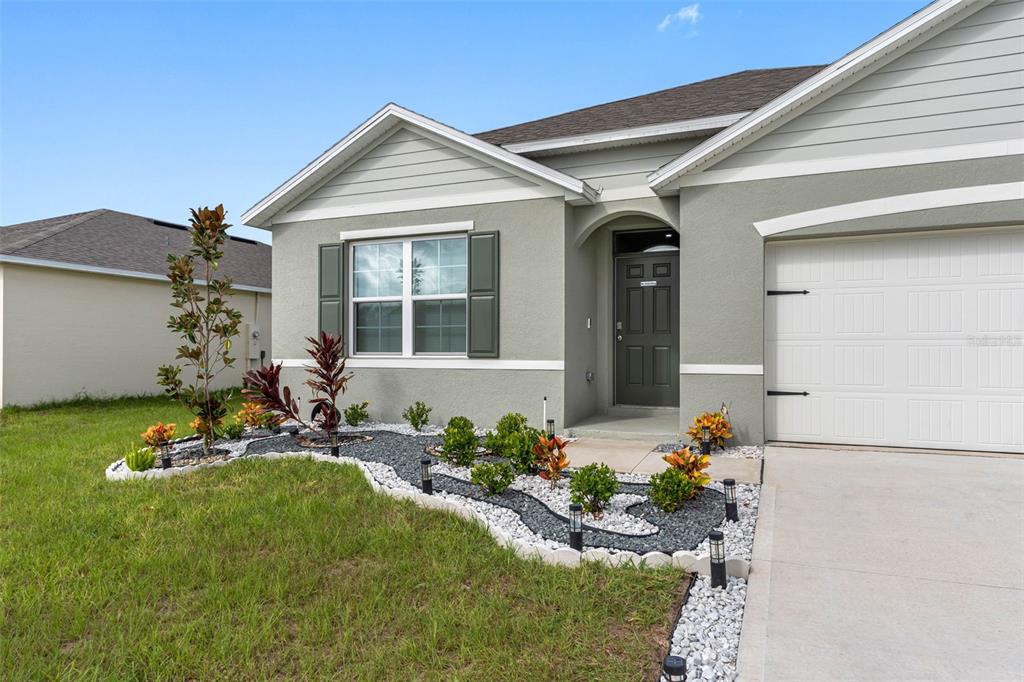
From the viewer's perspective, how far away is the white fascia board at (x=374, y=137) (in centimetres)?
687

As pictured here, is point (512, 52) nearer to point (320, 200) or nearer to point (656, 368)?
point (320, 200)

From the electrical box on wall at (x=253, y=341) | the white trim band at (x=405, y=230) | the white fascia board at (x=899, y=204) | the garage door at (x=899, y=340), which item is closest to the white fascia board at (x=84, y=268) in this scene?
the electrical box on wall at (x=253, y=341)

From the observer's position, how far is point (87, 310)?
37.0 ft

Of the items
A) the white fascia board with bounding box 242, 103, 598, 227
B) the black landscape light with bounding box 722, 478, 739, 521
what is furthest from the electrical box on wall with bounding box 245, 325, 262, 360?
the black landscape light with bounding box 722, 478, 739, 521

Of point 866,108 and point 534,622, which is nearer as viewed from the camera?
point 534,622

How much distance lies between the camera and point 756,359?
6.07m

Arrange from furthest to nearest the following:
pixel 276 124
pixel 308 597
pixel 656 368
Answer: pixel 276 124
pixel 656 368
pixel 308 597

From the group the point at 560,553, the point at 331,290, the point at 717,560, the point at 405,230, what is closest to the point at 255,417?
the point at 331,290

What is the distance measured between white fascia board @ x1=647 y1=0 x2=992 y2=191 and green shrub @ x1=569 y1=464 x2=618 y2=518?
12.5 feet

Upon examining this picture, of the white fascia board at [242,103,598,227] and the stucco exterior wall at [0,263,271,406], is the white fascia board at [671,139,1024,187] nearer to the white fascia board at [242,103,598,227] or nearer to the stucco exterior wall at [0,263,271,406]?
the white fascia board at [242,103,598,227]

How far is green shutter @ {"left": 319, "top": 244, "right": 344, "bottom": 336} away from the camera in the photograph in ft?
26.7

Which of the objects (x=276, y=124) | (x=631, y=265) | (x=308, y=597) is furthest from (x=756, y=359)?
(x=276, y=124)

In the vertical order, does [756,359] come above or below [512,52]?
below

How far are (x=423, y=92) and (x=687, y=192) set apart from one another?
625cm
